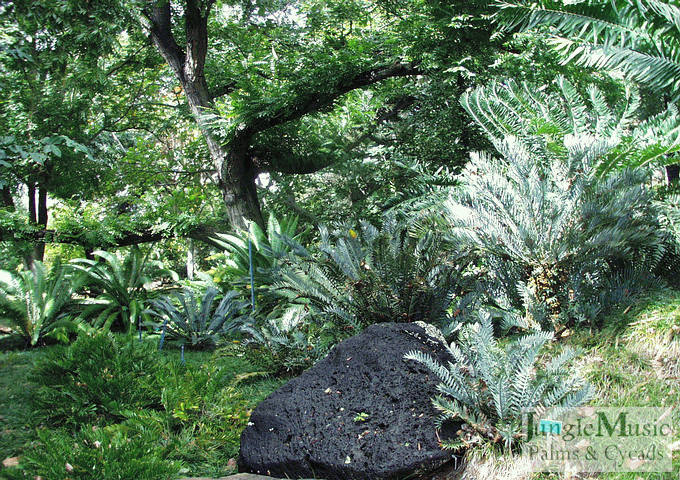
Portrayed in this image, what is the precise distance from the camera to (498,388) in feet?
7.86

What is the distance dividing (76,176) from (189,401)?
9.48m

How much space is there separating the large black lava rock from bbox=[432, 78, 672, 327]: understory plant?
3.88ft

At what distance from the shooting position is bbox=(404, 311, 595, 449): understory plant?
238 centimetres

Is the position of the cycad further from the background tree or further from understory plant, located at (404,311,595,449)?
the background tree

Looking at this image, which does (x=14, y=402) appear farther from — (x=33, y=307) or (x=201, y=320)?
(x=33, y=307)

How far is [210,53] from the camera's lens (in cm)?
1068

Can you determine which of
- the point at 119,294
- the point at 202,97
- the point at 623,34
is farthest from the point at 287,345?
the point at 202,97

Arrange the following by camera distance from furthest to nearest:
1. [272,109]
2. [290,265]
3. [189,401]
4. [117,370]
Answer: [272,109] → [290,265] → [117,370] → [189,401]

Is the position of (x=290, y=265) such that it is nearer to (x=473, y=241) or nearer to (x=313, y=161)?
(x=473, y=241)

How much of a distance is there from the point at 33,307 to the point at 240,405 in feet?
15.3

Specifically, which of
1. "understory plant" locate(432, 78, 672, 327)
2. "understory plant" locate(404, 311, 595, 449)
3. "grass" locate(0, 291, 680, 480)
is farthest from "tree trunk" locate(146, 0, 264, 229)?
"understory plant" locate(404, 311, 595, 449)

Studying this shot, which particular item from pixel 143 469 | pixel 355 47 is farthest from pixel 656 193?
pixel 355 47

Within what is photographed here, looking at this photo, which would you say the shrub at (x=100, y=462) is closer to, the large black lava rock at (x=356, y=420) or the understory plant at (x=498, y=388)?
the large black lava rock at (x=356, y=420)

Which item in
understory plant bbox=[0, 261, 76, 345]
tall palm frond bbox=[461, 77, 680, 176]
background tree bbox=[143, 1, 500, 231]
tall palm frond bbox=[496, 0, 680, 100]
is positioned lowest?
understory plant bbox=[0, 261, 76, 345]
